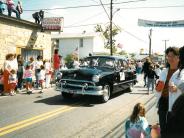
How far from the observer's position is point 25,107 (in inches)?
417

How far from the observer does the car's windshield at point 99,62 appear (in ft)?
44.5

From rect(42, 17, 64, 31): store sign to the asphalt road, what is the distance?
31.9 ft

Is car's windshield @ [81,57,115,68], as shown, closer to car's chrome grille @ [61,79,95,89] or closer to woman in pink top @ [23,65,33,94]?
car's chrome grille @ [61,79,95,89]

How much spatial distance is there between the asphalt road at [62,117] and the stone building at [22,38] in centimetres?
680

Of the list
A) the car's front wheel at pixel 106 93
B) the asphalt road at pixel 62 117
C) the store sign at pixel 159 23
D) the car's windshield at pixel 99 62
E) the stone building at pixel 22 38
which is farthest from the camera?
the store sign at pixel 159 23

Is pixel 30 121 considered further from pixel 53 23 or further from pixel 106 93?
pixel 53 23

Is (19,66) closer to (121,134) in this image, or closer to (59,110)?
(59,110)

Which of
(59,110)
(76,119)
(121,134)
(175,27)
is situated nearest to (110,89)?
(59,110)

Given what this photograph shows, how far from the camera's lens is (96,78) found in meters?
11.8

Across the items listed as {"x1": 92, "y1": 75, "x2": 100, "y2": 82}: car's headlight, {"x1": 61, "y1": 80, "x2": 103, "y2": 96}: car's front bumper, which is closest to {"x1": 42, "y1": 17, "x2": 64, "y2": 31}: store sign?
{"x1": 61, "y1": 80, "x2": 103, "y2": 96}: car's front bumper

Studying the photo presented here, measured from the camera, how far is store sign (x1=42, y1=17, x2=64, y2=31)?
2219 centimetres

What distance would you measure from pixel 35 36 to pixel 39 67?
6.35 meters

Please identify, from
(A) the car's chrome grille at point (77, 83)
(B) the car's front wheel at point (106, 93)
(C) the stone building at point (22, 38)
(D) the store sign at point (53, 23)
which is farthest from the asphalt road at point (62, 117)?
(D) the store sign at point (53, 23)

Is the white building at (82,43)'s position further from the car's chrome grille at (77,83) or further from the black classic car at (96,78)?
the car's chrome grille at (77,83)
